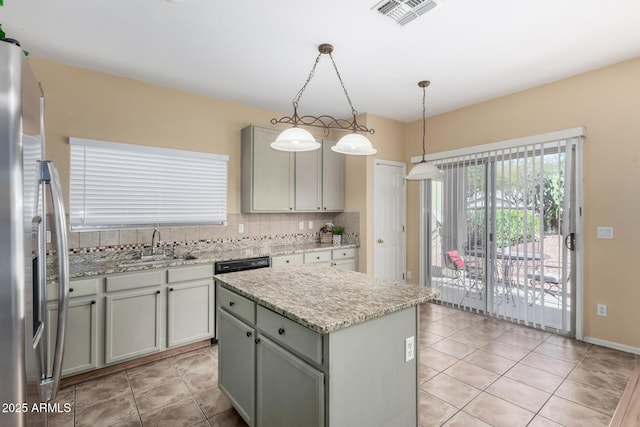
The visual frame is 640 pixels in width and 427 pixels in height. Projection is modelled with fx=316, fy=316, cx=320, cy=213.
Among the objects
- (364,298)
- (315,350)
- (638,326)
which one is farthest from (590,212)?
(315,350)

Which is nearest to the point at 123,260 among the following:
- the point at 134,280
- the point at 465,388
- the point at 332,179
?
the point at 134,280

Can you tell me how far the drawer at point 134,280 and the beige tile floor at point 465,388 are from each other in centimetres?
76

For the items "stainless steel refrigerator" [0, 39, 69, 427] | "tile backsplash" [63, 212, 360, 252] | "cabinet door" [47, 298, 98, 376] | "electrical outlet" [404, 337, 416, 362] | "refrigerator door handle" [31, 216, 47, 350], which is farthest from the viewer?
"tile backsplash" [63, 212, 360, 252]

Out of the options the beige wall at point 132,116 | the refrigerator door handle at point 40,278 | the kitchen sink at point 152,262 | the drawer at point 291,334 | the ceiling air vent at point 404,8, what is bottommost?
the drawer at point 291,334

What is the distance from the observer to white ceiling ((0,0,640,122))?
221 centimetres

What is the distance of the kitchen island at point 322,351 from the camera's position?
1412 millimetres

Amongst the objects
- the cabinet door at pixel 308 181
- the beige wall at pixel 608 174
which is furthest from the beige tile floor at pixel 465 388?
the cabinet door at pixel 308 181

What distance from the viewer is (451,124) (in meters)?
4.36

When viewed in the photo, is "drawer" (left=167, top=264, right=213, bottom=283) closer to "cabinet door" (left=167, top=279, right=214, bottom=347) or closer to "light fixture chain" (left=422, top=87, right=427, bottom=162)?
"cabinet door" (left=167, top=279, right=214, bottom=347)

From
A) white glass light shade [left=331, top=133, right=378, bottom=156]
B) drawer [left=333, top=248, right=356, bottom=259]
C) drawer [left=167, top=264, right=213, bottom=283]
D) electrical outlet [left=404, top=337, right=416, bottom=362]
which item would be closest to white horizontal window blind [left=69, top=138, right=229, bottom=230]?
drawer [left=167, top=264, right=213, bottom=283]

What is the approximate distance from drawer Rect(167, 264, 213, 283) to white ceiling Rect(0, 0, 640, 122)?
1952 mm

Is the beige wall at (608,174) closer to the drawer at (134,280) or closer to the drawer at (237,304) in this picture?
the drawer at (237,304)

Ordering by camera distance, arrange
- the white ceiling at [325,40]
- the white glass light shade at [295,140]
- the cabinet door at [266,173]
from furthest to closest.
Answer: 1. the cabinet door at [266,173]
2. the white ceiling at [325,40]
3. the white glass light shade at [295,140]

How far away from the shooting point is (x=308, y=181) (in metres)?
4.36
